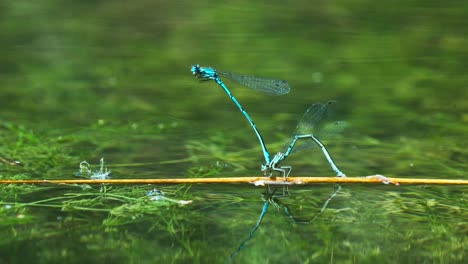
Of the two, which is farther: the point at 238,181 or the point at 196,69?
the point at 196,69

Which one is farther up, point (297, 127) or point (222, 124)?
point (222, 124)

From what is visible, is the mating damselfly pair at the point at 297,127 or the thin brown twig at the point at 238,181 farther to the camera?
the mating damselfly pair at the point at 297,127

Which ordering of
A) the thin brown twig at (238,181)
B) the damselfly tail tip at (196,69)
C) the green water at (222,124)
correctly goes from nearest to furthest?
the green water at (222,124) → the thin brown twig at (238,181) → the damselfly tail tip at (196,69)

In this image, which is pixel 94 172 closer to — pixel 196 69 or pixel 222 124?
pixel 196 69

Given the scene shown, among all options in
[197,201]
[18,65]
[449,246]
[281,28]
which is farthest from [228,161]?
[281,28]

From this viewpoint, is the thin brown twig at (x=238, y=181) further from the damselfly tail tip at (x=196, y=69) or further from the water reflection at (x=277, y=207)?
the damselfly tail tip at (x=196, y=69)

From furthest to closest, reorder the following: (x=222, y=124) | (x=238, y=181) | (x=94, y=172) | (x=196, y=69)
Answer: (x=222, y=124) → (x=196, y=69) → (x=94, y=172) → (x=238, y=181)

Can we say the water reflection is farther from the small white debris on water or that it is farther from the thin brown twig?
the small white debris on water

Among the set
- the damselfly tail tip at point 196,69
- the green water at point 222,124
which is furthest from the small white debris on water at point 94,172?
the damselfly tail tip at point 196,69

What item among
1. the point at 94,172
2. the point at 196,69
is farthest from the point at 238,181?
the point at 196,69
